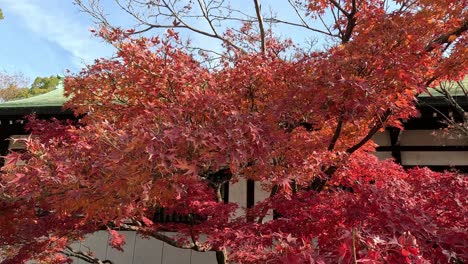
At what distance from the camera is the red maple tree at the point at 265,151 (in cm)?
276

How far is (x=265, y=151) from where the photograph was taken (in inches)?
123

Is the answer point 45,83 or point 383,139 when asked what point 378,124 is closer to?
point 383,139

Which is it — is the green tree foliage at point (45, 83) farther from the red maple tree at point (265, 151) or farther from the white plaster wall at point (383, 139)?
the white plaster wall at point (383, 139)

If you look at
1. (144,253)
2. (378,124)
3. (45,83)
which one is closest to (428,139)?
(378,124)

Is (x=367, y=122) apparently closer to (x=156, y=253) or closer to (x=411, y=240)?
(x=411, y=240)

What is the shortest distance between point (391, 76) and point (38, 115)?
725 cm

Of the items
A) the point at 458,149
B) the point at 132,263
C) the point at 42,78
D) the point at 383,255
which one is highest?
the point at 42,78

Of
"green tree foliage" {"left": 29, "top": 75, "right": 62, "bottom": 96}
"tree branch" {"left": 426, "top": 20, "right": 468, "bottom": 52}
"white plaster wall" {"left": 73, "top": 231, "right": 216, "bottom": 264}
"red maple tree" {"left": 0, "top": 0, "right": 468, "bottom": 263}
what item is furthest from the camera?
"green tree foliage" {"left": 29, "top": 75, "right": 62, "bottom": 96}

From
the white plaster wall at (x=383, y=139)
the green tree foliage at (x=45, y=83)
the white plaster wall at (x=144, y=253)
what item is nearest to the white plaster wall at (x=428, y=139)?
the white plaster wall at (x=383, y=139)

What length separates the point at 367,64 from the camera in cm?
381

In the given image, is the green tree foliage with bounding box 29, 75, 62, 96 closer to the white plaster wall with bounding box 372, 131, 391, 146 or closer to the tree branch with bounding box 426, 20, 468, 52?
the white plaster wall with bounding box 372, 131, 391, 146

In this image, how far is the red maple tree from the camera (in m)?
2.76

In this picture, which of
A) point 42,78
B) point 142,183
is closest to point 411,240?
point 142,183

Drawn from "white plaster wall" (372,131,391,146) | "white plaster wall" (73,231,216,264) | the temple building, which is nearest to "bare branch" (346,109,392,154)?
the temple building
